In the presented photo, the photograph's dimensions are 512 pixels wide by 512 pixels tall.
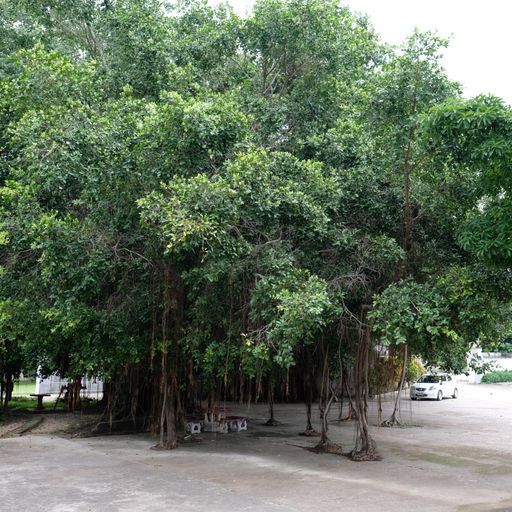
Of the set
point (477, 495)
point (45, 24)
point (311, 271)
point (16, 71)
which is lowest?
point (477, 495)

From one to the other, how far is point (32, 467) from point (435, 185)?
8213 millimetres

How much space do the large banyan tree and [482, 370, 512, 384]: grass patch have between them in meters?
32.8

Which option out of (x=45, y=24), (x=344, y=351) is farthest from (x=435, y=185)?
(x=45, y=24)

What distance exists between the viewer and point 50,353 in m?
12.8

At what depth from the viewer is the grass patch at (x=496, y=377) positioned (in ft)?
137

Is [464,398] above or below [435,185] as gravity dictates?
below

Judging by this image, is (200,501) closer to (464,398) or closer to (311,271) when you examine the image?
(311,271)

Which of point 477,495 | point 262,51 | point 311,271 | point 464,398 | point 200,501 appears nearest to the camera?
point 200,501

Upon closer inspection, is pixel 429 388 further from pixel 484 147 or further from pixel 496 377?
pixel 484 147

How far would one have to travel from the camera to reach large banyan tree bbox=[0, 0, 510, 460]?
8.34 meters

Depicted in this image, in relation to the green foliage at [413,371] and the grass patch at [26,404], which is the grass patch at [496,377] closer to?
the green foliage at [413,371]

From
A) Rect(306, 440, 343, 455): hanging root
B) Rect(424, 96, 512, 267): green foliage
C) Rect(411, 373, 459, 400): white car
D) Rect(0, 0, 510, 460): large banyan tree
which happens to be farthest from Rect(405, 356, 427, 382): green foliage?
Rect(424, 96, 512, 267): green foliage

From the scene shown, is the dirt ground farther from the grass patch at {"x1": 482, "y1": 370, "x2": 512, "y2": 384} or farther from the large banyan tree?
the grass patch at {"x1": 482, "y1": 370, "x2": 512, "y2": 384}

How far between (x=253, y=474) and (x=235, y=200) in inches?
187
